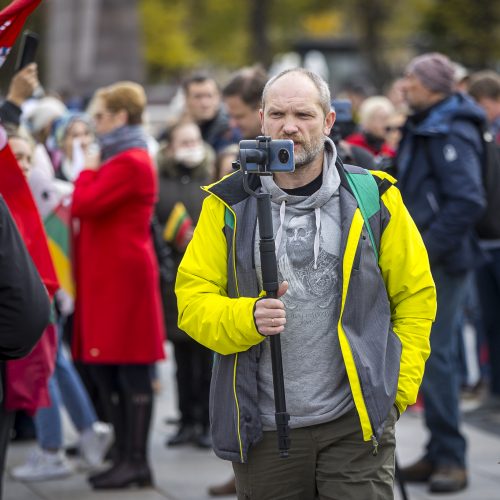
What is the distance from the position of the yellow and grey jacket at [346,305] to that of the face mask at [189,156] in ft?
12.1

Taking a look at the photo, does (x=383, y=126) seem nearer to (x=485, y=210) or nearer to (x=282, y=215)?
(x=485, y=210)

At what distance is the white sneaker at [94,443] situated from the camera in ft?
24.1

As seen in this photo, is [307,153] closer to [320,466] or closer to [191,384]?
[320,466]

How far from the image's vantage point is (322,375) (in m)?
4.06

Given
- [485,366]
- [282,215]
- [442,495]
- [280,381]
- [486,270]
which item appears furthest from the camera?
[485,366]

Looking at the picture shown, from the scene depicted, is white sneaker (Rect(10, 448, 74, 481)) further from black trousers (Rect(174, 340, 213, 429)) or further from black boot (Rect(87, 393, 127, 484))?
black trousers (Rect(174, 340, 213, 429))

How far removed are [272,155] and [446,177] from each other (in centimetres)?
290

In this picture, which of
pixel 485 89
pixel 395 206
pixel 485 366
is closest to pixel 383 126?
pixel 485 89

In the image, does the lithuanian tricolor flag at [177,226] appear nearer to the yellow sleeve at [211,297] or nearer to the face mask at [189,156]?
the face mask at [189,156]

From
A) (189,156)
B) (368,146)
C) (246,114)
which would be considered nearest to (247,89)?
(246,114)

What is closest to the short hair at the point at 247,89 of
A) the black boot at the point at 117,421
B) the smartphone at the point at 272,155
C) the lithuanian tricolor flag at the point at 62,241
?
the lithuanian tricolor flag at the point at 62,241

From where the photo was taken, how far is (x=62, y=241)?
283 inches

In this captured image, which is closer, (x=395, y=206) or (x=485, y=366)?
(x=395, y=206)

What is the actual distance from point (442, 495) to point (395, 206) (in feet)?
9.58
